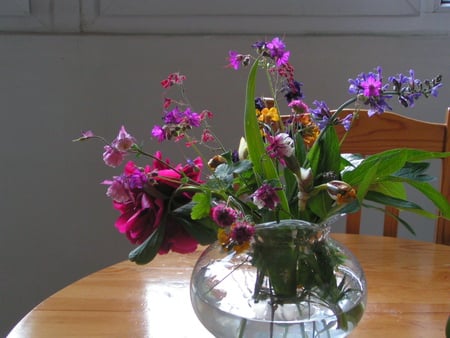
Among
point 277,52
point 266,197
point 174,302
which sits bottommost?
point 174,302

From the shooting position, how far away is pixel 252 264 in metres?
0.59

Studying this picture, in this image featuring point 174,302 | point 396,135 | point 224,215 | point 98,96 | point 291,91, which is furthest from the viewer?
point 98,96

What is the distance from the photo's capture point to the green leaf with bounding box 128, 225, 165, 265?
22.4 inches

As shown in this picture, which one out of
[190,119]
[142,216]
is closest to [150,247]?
[142,216]

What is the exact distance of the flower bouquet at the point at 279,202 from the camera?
1.83 feet

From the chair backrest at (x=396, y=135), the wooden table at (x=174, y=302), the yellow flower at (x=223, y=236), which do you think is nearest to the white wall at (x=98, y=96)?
the chair backrest at (x=396, y=135)

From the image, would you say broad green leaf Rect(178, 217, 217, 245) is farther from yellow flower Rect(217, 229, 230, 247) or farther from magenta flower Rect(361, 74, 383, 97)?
magenta flower Rect(361, 74, 383, 97)

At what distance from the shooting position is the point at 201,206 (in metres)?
0.56

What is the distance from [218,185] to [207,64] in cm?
93

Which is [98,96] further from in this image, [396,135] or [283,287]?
[283,287]

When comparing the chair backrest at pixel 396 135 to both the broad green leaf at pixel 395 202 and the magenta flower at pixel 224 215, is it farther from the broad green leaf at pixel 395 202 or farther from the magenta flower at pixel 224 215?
the magenta flower at pixel 224 215

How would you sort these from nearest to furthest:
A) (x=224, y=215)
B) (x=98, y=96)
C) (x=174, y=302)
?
(x=224, y=215)
(x=174, y=302)
(x=98, y=96)

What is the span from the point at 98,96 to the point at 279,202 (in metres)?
1.04

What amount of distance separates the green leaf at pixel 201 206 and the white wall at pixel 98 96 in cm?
94
